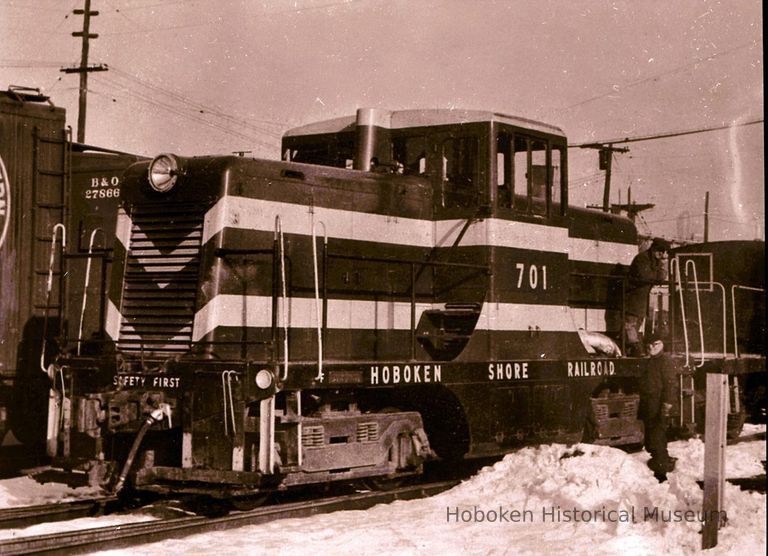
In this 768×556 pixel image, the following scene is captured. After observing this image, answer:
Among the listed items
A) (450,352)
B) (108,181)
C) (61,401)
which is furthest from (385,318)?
(108,181)

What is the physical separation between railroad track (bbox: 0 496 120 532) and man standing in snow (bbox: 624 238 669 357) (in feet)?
20.2

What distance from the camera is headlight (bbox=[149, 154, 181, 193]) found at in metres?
7.70

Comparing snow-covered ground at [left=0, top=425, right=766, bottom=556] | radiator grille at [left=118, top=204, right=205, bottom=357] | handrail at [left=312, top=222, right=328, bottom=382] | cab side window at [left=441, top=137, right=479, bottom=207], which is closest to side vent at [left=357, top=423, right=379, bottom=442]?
snow-covered ground at [left=0, top=425, right=766, bottom=556]

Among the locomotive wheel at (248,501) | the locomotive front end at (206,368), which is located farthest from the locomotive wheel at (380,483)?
the locomotive wheel at (248,501)

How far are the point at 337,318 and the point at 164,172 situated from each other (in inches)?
77.3

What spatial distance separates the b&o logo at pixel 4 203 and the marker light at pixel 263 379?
503 cm

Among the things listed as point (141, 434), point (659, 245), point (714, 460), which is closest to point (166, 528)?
point (141, 434)

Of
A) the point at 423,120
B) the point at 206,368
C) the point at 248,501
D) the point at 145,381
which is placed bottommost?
the point at 248,501

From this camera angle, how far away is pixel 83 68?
26.6 meters

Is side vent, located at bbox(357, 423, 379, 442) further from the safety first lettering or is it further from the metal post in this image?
the metal post

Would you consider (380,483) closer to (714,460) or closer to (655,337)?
(714,460)

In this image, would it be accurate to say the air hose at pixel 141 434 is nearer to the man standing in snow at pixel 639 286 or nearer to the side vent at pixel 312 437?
the side vent at pixel 312 437

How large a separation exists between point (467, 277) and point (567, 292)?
1.45 meters

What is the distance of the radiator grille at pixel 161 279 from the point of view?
7.63 m
